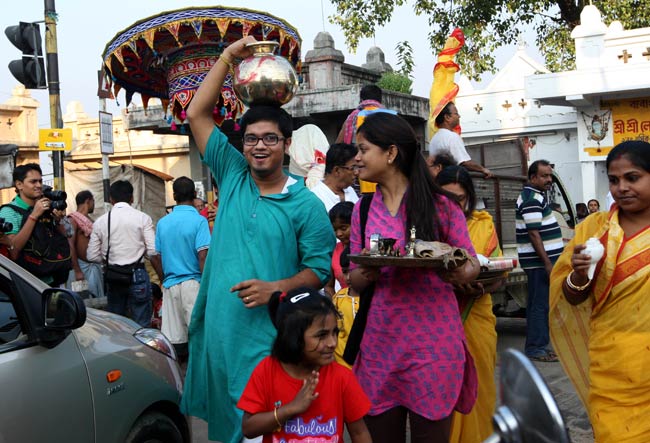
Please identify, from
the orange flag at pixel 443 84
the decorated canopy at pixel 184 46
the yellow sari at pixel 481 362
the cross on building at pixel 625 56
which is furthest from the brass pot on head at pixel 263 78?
the cross on building at pixel 625 56

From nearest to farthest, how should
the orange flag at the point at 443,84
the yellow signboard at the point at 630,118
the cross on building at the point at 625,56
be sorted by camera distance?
the orange flag at the point at 443,84 → the cross on building at the point at 625,56 → the yellow signboard at the point at 630,118

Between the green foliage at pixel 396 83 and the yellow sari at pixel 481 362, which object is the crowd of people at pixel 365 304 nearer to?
the yellow sari at pixel 481 362

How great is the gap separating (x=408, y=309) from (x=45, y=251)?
393 cm

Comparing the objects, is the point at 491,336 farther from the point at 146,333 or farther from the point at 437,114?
the point at 437,114

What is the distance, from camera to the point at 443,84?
8.20 metres

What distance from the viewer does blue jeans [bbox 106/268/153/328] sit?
8.34m

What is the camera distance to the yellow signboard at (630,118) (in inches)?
677

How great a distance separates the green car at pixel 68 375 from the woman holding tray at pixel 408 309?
112cm

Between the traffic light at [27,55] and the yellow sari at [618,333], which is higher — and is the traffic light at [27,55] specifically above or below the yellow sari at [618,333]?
above

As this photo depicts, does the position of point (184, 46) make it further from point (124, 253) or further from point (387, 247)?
point (387, 247)

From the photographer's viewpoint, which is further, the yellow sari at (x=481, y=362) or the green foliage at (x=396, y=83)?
the green foliage at (x=396, y=83)

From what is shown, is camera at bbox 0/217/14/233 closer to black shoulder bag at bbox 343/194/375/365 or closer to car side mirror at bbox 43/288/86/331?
car side mirror at bbox 43/288/86/331

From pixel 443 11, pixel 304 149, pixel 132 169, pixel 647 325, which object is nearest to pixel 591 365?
pixel 647 325

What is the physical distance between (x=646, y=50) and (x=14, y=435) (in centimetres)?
1602
